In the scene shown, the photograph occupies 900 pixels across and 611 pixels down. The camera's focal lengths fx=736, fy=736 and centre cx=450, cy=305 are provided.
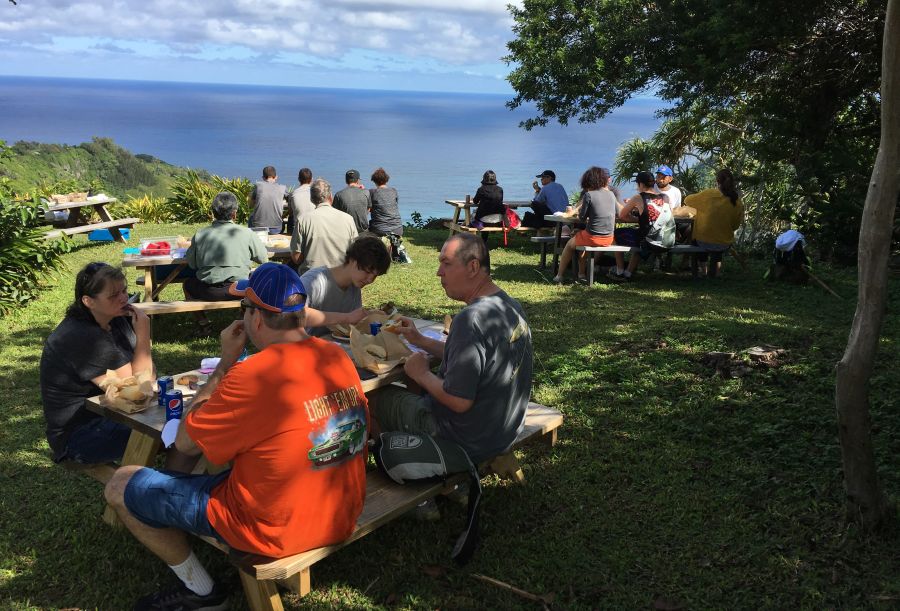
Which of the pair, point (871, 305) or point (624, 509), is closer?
point (871, 305)

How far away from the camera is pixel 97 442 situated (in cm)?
387

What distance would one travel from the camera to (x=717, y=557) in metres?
3.70

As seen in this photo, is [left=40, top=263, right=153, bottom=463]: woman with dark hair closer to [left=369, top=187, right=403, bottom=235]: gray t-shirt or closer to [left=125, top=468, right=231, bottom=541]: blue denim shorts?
[left=125, top=468, right=231, bottom=541]: blue denim shorts

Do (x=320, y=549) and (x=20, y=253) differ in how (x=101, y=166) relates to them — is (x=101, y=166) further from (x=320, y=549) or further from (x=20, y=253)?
(x=320, y=549)

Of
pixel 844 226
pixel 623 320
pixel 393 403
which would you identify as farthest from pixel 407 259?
pixel 393 403

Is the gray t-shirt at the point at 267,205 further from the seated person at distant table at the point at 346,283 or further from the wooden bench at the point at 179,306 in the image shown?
the seated person at distant table at the point at 346,283

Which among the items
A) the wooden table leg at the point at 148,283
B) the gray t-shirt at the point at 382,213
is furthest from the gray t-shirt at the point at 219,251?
the gray t-shirt at the point at 382,213

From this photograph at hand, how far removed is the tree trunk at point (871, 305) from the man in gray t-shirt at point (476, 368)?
158 cm

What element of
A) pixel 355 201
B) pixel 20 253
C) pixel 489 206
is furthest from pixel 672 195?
pixel 20 253

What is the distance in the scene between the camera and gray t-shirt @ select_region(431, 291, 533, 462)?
347 centimetres

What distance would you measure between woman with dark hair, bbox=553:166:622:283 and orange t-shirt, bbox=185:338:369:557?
735 cm

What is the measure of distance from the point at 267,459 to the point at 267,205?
9.67 m

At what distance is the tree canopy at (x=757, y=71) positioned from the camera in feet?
23.4

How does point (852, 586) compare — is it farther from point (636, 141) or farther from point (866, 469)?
point (636, 141)
